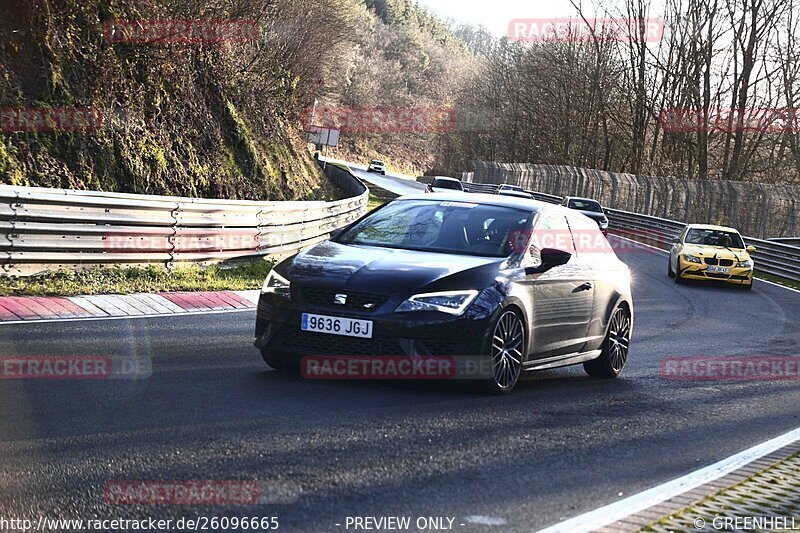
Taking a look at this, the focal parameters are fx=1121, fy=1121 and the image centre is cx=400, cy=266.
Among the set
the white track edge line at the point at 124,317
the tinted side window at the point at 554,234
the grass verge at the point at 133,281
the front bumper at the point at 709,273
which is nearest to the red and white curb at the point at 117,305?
A: the white track edge line at the point at 124,317

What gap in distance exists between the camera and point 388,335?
777 cm

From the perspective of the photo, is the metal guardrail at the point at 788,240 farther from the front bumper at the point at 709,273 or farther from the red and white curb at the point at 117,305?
the red and white curb at the point at 117,305

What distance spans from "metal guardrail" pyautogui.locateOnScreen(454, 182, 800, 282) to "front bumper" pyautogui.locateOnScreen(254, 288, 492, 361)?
26479mm

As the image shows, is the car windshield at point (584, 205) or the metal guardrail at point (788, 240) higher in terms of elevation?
the car windshield at point (584, 205)

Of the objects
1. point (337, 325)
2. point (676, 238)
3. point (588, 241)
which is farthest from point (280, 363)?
point (676, 238)

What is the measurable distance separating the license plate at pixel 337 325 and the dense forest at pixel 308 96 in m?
9.68

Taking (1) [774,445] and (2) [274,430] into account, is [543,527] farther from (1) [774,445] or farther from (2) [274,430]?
(1) [774,445]

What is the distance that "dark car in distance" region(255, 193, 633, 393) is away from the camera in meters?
7.86

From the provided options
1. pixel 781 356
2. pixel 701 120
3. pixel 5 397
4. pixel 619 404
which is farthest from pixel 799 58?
pixel 5 397

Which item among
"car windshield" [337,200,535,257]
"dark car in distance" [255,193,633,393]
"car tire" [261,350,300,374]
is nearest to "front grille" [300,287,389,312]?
"dark car in distance" [255,193,633,393]

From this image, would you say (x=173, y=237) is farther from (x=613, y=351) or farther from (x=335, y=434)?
(x=335, y=434)

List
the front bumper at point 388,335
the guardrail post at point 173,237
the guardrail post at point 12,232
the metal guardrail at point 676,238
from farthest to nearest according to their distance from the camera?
the metal guardrail at point 676,238 < the guardrail post at point 173,237 < the guardrail post at point 12,232 < the front bumper at point 388,335

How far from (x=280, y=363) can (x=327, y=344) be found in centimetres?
59

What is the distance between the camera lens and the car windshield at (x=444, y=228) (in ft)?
29.3
